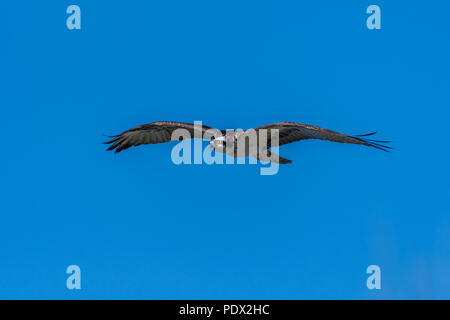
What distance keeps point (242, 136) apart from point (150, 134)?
2.98 metres

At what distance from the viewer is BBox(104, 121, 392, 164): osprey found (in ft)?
54.4

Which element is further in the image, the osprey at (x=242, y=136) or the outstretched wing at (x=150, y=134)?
the outstretched wing at (x=150, y=134)

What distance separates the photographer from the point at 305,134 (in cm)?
1730

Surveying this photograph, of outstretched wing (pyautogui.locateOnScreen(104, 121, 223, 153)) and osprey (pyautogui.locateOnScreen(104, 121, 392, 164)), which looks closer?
osprey (pyautogui.locateOnScreen(104, 121, 392, 164))

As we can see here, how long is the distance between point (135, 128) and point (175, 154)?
132cm

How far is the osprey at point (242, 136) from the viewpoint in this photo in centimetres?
1659

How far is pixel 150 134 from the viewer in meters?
19.2

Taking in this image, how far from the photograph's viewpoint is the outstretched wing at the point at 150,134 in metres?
18.4

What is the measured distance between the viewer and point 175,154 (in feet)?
62.1

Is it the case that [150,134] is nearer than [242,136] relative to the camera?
No
